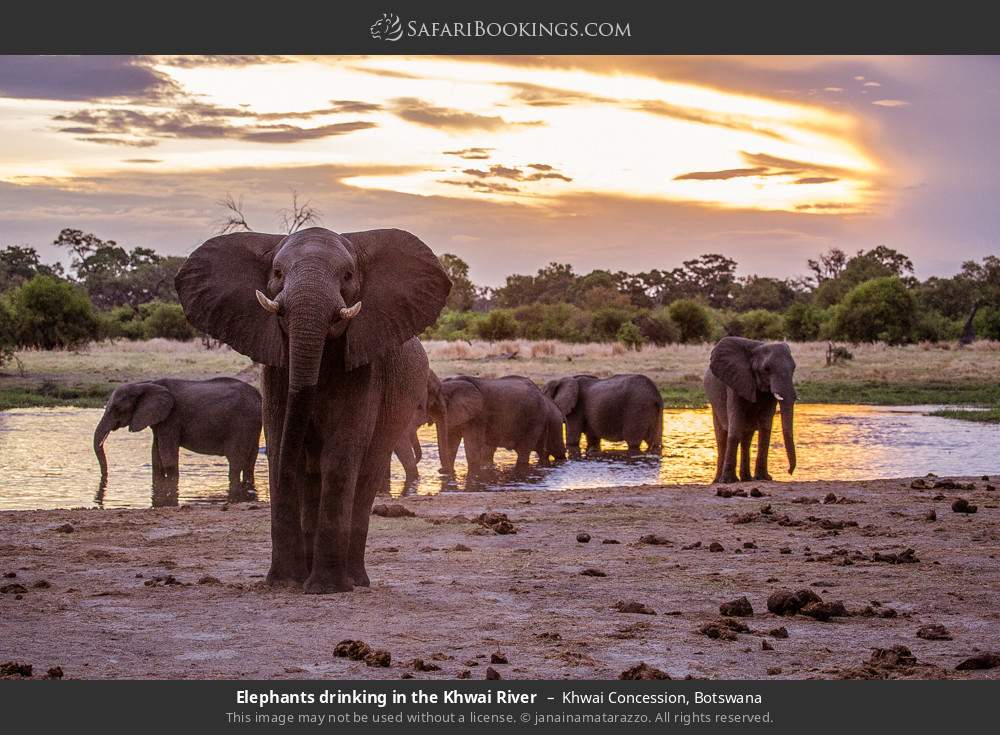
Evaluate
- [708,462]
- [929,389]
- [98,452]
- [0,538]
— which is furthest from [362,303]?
[929,389]

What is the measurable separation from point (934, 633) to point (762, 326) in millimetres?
65178

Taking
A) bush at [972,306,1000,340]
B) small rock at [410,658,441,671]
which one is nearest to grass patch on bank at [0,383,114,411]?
small rock at [410,658,441,671]

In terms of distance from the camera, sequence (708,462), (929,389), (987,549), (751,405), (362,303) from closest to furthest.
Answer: (362,303) < (987,549) < (751,405) < (708,462) < (929,389)

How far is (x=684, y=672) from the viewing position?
6.88 meters

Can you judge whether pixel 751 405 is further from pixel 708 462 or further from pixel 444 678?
pixel 444 678

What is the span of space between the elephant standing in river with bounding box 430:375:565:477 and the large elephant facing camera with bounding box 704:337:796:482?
3.73m

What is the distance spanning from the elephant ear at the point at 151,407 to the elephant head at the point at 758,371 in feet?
24.9

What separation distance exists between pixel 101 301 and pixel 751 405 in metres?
76.2

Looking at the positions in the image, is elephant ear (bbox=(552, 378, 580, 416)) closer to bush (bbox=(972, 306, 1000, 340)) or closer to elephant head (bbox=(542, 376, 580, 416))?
elephant head (bbox=(542, 376, 580, 416))

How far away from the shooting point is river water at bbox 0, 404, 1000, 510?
17578 millimetres

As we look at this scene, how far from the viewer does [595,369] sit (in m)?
42.2

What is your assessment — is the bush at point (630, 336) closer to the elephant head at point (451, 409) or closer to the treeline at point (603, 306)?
the treeline at point (603, 306)

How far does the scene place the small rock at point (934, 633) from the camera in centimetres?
769

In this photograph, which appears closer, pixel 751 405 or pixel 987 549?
pixel 987 549
